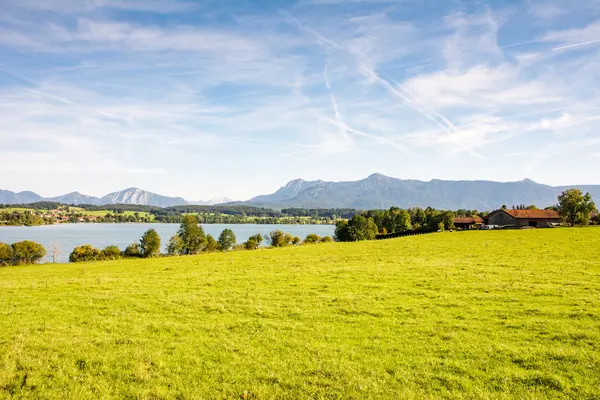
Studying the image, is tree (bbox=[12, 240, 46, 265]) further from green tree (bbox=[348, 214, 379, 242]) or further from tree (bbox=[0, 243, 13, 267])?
green tree (bbox=[348, 214, 379, 242])

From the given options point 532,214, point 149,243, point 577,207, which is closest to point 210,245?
point 149,243

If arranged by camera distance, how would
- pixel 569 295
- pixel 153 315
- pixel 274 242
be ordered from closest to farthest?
1. pixel 153 315
2. pixel 569 295
3. pixel 274 242

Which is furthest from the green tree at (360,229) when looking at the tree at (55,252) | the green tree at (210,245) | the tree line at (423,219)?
the tree at (55,252)

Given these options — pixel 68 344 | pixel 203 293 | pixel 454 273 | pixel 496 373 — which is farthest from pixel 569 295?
pixel 68 344

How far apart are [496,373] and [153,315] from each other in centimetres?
1426

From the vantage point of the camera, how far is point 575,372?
1075 centimetres

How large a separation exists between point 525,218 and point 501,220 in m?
6.21

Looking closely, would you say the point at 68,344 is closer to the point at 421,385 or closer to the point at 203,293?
the point at 203,293

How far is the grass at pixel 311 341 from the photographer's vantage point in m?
10.3

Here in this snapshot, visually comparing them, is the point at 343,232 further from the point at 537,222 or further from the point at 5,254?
the point at 5,254

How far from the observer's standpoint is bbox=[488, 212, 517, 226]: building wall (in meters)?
109

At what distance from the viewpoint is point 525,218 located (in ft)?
357

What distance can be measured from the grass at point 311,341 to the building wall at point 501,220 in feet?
312

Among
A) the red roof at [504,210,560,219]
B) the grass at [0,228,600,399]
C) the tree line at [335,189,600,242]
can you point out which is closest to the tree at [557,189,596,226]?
the tree line at [335,189,600,242]
